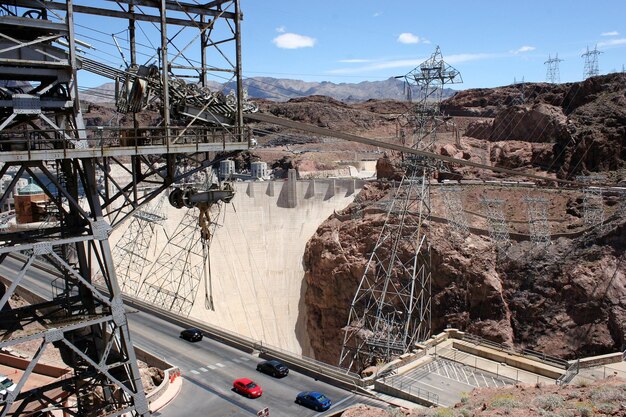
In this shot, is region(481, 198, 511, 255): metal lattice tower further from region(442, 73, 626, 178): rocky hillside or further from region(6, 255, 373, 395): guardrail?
region(6, 255, 373, 395): guardrail

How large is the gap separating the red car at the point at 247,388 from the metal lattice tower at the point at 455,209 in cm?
2556

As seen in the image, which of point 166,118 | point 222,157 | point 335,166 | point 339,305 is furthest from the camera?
point 335,166

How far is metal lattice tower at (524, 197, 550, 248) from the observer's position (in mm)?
39062

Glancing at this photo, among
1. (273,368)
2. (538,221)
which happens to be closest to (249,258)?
(538,221)

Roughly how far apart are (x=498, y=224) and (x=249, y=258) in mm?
22475

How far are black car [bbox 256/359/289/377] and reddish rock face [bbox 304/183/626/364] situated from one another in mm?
20048

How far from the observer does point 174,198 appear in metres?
13.3

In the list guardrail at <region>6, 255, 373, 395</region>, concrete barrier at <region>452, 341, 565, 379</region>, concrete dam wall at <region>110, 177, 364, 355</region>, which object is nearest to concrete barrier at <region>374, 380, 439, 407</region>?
guardrail at <region>6, 255, 373, 395</region>

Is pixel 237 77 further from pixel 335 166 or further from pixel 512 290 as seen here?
pixel 335 166

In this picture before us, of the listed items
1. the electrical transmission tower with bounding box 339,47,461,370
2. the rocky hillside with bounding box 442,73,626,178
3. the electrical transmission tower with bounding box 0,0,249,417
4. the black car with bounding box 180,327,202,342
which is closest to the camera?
the electrical transmission tower with bounding box 0,0,249,417

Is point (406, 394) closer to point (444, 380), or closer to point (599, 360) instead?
point (444, 380)

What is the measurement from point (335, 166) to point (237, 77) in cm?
6339

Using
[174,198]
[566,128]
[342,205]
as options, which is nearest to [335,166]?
[342,205]

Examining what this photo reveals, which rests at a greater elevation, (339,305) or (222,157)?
(222,157)
